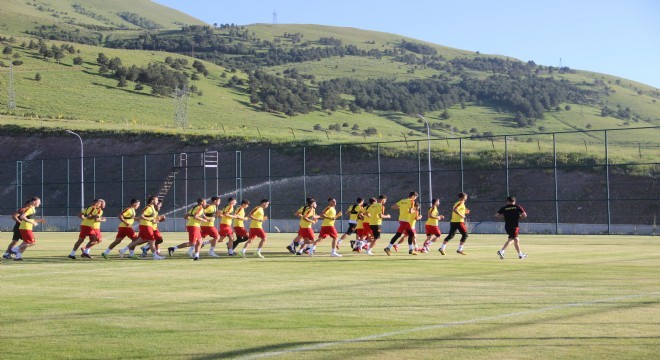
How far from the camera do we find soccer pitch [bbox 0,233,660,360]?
1094 centimetres

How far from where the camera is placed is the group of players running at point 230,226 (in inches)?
1081

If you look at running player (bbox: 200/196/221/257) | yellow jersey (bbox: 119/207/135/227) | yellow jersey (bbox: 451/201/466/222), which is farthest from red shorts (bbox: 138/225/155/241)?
yellow jersey (bbox: 451/201/466/222)

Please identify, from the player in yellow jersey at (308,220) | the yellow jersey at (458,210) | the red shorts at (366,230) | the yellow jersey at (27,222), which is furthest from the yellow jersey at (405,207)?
the yellow jersey at (27,222)

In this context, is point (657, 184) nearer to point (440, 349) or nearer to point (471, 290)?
point (471, 290)

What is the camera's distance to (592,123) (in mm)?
136625

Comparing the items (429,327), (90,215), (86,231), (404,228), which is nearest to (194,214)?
(90,215)

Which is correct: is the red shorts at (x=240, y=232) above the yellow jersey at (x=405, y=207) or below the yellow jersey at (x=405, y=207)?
below

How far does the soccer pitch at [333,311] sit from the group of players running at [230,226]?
2883 millimetres

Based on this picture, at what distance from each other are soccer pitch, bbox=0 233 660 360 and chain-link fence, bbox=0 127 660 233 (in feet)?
116

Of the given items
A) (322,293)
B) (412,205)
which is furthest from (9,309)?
Answer: (412,205)

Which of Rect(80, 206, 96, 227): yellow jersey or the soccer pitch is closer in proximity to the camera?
the soccer pitch

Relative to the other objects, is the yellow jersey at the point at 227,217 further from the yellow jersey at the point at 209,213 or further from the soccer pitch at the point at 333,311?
the soccer pitch at the point at 333,311

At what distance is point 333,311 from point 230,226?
1558cm

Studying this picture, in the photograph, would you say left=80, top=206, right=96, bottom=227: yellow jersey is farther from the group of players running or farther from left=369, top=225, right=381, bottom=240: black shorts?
left=369, top=225, right=381, bottom=240: black shorts
